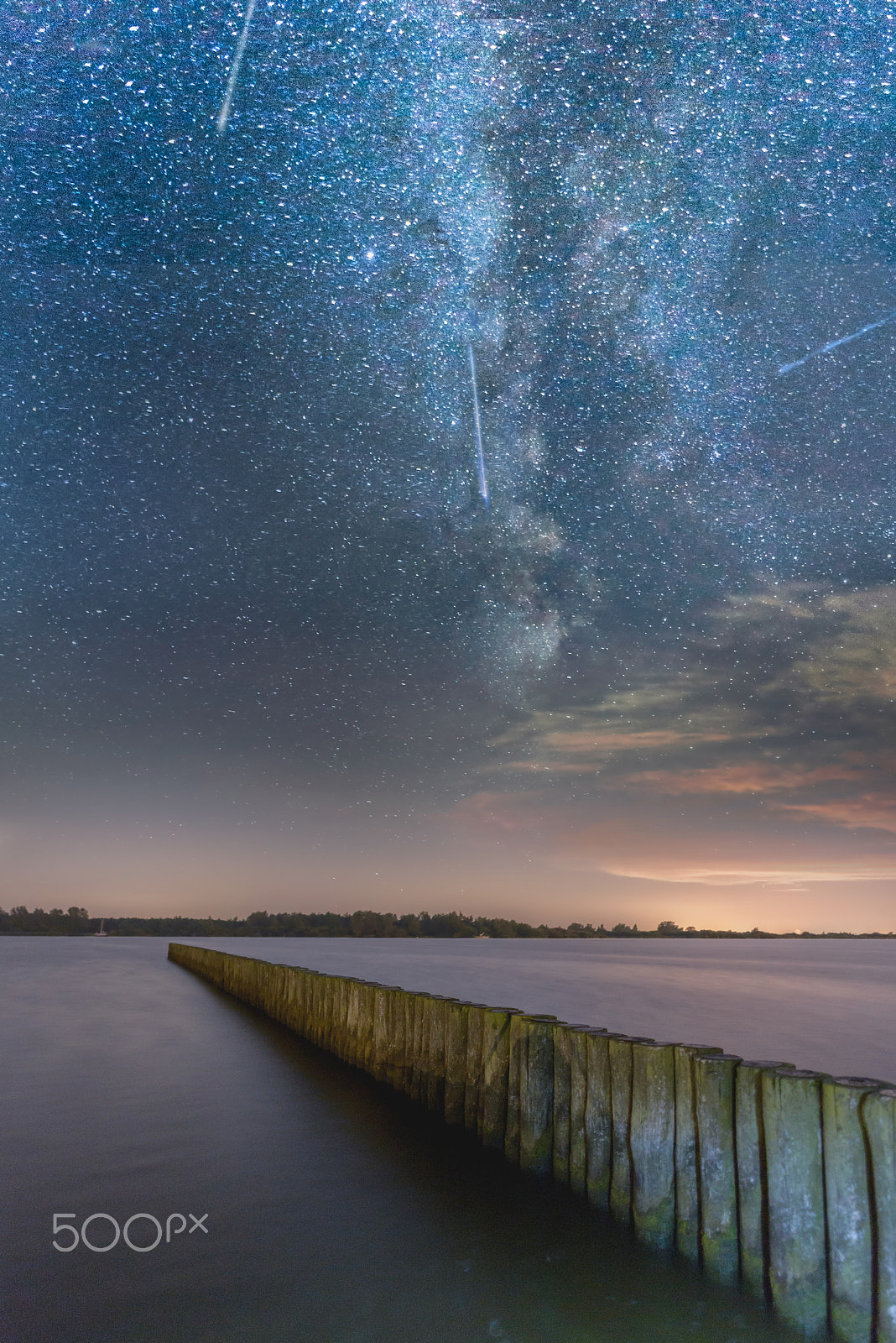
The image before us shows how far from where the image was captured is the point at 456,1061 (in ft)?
22.6

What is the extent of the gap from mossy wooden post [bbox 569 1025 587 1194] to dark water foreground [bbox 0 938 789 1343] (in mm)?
191

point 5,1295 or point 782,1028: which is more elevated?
point 5,1295

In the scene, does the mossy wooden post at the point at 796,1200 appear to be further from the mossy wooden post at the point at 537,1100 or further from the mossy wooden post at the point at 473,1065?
the mossy wooden post at the point at 473,1065

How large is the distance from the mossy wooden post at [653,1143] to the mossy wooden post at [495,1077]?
4.87ft

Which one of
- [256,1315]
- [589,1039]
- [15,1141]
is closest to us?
[256,1315]

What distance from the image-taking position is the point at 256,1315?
13.7 ft

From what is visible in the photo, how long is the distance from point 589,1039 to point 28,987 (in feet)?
88.1

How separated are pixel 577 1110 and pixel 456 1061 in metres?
1.86

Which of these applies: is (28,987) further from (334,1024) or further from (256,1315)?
(256,1315)

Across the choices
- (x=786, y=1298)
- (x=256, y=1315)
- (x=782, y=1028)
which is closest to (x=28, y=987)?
(x=782, y=1028)

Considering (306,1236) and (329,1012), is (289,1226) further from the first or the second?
(329,1012)

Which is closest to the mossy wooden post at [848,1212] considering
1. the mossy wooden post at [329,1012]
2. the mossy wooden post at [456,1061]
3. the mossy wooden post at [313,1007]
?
the mossy wooden post at [456,1061]

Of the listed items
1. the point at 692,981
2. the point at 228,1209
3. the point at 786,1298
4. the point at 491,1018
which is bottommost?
the point at 692,981

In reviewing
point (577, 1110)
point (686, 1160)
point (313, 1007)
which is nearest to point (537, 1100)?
point (577, 1110)
